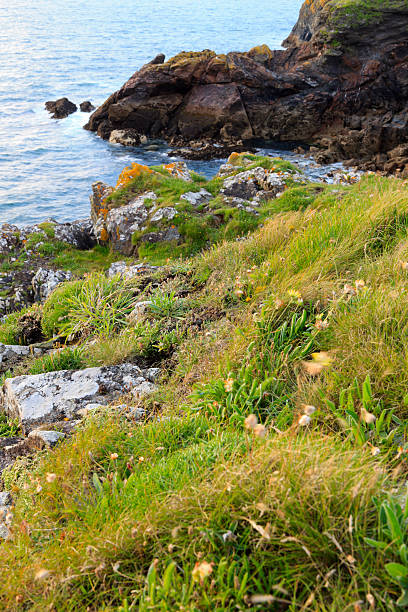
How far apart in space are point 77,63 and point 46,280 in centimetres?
4882

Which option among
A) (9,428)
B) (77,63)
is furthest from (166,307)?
(77,63)

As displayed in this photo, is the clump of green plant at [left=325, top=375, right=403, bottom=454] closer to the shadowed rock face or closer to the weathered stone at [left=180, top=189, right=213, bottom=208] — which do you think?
the weathered stone at [left=180, top=189, right=213, bottom=208]

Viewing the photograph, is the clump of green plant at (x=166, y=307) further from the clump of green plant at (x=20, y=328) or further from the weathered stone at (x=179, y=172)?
the weathered stone at (x=179, y=172)

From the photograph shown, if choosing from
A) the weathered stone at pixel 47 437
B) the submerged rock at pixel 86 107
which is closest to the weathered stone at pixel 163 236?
the weathered stone at pixel 47 437

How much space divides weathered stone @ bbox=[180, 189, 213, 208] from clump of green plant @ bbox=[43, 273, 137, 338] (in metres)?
6.02

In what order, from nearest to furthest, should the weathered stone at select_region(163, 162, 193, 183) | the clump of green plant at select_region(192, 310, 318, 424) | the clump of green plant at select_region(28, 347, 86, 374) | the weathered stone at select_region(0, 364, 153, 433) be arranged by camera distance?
the clump of green plant at select_region(192, 310, 318, 424) < the weathered stone at select_region(0, 364, 153, 433) < the clump of green plant at select_region(28, 347, 86, 374) < the weathered stone at select_region(163, 162, 193, 183)

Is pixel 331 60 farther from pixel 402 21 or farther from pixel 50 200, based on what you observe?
pixel 50 200

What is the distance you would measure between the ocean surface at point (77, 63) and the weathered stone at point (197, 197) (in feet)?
33.9

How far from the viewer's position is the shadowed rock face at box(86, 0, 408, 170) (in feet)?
94.2

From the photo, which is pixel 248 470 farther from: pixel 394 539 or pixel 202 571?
pixel 394 539

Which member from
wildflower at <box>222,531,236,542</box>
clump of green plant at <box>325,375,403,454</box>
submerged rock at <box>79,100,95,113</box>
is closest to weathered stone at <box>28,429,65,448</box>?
wildflower at <box>222,531,236,542</box>

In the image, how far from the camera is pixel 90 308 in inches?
246

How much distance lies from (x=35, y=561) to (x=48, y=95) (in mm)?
45783

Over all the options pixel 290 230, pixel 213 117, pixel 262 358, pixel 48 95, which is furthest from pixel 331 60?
pixel 262 358
